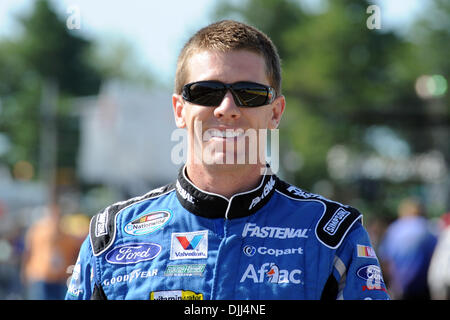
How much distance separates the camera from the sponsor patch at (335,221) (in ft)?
7.11

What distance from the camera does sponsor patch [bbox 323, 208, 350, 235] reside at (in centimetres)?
217

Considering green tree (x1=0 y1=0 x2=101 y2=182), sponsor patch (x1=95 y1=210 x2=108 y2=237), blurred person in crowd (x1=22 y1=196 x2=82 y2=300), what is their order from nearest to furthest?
sponsor patch (x1=95 y1=210 x2=108 y2=237) < blurred person in crowd (x1=22 y1=196 x2=82 y2=300) < green tree (x1=0 y1=0 x2=101 y2=182)

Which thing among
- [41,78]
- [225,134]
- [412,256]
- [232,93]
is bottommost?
[225,134]

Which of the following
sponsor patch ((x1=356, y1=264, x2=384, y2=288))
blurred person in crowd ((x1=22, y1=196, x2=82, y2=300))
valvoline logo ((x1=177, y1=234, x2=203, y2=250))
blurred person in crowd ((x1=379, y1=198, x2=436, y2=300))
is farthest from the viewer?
blurred person in crowd ((x1=379, y1=198, x2=436, y2=300))

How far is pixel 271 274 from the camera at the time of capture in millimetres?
2133

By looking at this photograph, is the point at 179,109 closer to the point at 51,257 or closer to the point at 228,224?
the point at 228,224

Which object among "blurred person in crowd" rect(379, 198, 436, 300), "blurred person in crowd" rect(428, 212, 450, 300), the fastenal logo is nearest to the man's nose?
the fastenal logo

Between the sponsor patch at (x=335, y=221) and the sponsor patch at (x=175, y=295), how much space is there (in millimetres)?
488

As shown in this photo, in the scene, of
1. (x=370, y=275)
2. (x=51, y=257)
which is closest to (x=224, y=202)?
(x=370, y=275)


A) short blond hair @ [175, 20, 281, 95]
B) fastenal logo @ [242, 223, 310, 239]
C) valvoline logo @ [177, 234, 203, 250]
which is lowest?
valvoline logo @ [177, 234, 203, 250]

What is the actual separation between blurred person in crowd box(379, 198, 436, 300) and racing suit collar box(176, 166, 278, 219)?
663 centimetres

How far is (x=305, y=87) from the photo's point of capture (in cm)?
3506

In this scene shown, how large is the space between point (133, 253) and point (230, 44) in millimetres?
827

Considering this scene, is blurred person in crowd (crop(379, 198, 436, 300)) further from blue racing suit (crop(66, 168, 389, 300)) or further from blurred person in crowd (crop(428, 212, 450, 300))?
blue racing suit (crop(66, 168, 389, 300))
